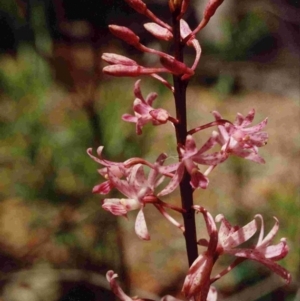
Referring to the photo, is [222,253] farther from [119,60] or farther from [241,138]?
[119,60]

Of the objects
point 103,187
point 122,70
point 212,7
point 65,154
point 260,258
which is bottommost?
point 65,154

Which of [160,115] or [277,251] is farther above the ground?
[160,115]

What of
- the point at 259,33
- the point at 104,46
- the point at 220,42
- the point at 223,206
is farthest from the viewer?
the point at 104,46

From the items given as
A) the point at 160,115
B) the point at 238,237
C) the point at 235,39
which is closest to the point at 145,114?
the point at 160,115

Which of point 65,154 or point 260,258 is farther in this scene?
point 65,154

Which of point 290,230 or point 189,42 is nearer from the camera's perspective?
point 189,42

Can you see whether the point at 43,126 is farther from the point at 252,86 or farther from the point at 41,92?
the point at 252,86

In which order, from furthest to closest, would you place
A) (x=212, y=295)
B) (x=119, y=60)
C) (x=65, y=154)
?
(x=65, y=154)
(x=212, y=295)
(x=119, y=60)

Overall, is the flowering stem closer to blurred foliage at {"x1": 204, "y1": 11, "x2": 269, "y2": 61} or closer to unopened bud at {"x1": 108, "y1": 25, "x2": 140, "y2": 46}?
unopened bud at {"x1": 108, "y1": 25, "x2": 140, "y2": 46}

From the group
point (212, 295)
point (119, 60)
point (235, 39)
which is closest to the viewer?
point (119, 60)

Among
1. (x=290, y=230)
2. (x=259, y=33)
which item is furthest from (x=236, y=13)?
(x=290, y=230)

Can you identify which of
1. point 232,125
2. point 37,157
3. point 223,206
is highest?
point 232,125
